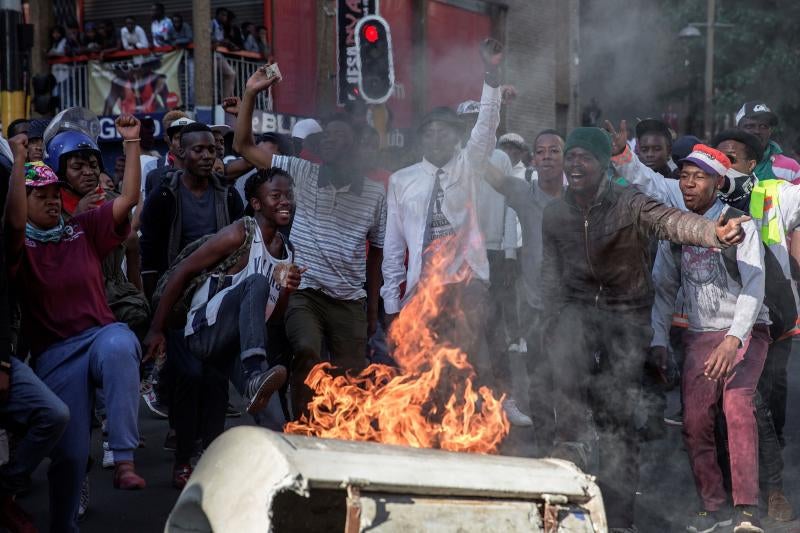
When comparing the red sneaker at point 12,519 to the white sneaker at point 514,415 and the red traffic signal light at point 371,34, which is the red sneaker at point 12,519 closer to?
the white sneaker at point 514,415

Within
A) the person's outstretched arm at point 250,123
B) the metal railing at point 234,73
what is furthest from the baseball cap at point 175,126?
the metal railing at point 234,73

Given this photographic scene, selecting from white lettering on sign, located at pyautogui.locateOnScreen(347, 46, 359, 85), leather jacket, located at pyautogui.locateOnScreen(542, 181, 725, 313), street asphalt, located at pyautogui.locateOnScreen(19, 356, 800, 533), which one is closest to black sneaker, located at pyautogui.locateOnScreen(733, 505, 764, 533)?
street asphalt, located at pyautogui.locateOnScreen(19, 356, 800, 533)

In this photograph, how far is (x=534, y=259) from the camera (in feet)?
26.8

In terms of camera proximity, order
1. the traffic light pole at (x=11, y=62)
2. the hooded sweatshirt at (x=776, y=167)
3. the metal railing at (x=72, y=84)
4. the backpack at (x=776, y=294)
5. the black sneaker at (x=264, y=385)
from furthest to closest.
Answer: the metal railing at (x=72, y=84) < the traffic light pole at (x=11, y=62) < the hooded sweatshirt at (x=776, y=167) < the backpack at (x=776, y=294) < the black sneaker at (x=264, y=385)

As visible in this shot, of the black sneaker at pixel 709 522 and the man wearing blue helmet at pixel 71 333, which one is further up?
the man wearing blue helmet at pixel 71 333

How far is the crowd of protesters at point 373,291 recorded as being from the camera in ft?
16.2

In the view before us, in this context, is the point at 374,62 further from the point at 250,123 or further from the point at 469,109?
the point at 250,123

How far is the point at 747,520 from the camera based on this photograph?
17.2 ft

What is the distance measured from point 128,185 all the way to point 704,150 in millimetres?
2878

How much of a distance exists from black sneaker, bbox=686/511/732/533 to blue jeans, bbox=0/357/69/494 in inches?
122

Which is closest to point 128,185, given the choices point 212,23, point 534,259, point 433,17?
point 534,259

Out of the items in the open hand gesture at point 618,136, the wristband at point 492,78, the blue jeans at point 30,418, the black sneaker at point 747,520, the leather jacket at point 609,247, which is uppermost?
the wristband at point 492,78

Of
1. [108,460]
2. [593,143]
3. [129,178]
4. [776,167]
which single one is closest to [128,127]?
[129,178]

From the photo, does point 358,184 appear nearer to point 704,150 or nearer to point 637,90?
point 704,150
